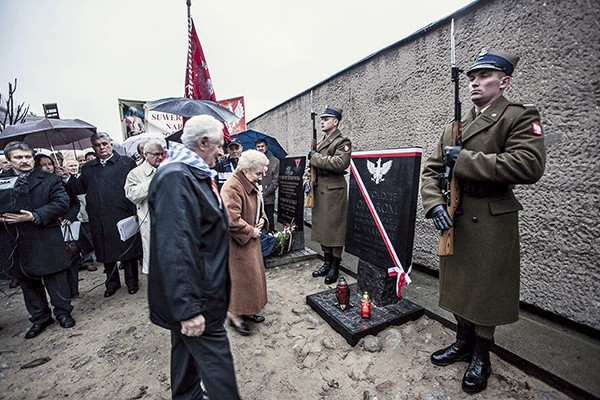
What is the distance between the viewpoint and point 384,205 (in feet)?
10.1

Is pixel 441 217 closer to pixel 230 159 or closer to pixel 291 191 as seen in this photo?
pixel 291 191

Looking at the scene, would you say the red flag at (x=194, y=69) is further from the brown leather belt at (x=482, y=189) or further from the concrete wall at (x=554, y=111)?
the brown leather belt at (x=482, y=189)

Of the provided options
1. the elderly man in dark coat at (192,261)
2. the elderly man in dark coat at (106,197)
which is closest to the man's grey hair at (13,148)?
the elderly man in dark coat at (106,197)

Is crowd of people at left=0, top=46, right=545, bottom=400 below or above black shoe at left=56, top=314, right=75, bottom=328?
above

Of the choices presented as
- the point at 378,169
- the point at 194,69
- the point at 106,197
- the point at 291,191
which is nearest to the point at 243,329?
the point at 378,169

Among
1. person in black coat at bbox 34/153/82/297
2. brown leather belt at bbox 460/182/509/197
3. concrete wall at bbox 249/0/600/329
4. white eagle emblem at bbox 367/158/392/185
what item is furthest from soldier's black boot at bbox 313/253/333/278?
person in black coat at bbox 34/153/82/297

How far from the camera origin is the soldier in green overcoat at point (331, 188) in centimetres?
384

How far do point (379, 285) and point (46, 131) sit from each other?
484 centimetres

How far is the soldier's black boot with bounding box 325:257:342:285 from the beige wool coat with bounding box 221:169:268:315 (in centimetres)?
128

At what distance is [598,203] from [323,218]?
2658 millimetres

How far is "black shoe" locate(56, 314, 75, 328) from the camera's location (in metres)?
3.33

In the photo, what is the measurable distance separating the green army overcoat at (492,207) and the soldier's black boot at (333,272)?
6.80 ft

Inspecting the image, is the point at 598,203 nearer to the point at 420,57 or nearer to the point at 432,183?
the point at 432,183

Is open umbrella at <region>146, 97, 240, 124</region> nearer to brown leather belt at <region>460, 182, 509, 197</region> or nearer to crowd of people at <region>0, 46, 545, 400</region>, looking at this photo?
crowd of people at <region>0, 46, 545, 400</region>
